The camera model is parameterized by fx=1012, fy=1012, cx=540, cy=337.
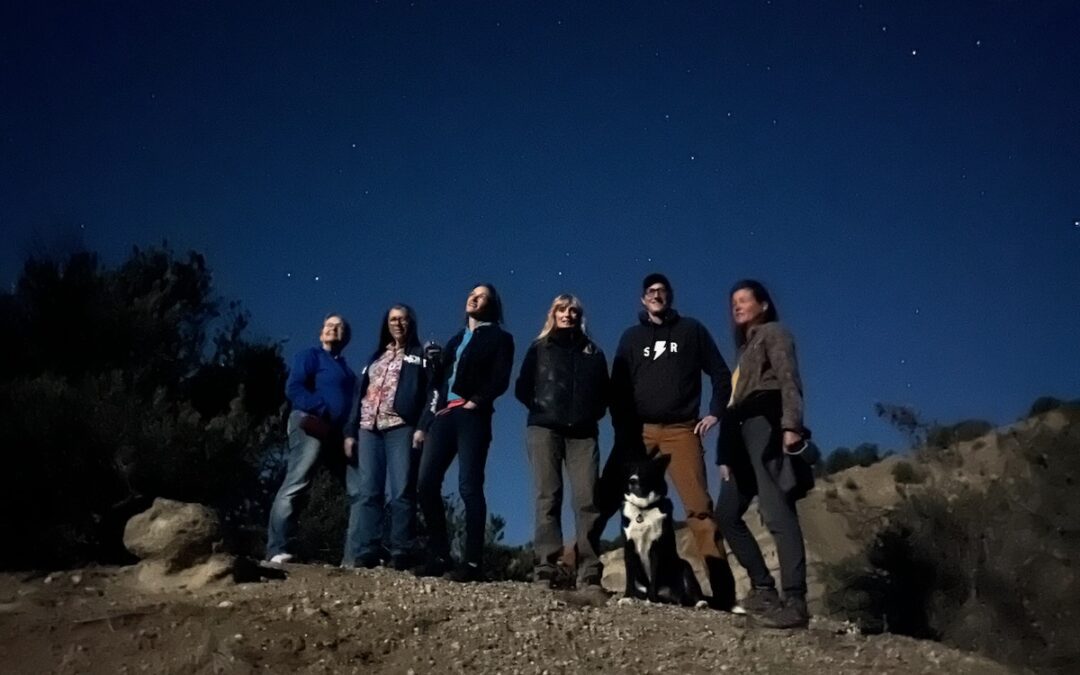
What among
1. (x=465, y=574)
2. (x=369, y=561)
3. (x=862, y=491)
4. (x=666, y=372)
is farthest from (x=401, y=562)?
(x=862, y=491)

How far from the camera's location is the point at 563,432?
24.6ft

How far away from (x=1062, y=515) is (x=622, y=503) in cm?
765

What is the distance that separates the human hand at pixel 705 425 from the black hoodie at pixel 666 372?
0.15 feet

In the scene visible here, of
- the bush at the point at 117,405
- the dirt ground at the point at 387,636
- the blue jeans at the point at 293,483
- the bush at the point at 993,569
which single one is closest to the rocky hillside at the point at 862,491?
the bush at the point at 993,569

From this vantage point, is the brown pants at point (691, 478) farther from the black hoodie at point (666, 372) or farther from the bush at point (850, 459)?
the bush at point (850, 459)

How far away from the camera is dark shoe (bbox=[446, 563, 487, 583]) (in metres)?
7.23

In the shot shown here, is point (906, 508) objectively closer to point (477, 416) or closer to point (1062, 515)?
point (1062, 515)

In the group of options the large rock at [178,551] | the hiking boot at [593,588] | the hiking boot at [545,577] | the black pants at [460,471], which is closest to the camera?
the large rock at [178,551]

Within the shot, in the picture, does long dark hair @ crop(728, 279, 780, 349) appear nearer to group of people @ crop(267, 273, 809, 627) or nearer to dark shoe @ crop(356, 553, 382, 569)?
group of people @ crop(267, 273, 809, 627)

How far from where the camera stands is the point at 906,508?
634 inches

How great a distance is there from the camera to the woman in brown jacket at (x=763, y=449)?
6.44 m

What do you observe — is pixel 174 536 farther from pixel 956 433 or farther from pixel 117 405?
pixel 956 433

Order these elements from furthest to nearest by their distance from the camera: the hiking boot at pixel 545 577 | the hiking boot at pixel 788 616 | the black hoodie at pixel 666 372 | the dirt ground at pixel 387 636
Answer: the black hoodie at pixel 666 372, the hiking boot at pixel 545 577, the hiking boot at pixel 788 616, the dirt ground at pixel 387 636

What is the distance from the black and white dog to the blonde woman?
0.26 metres
